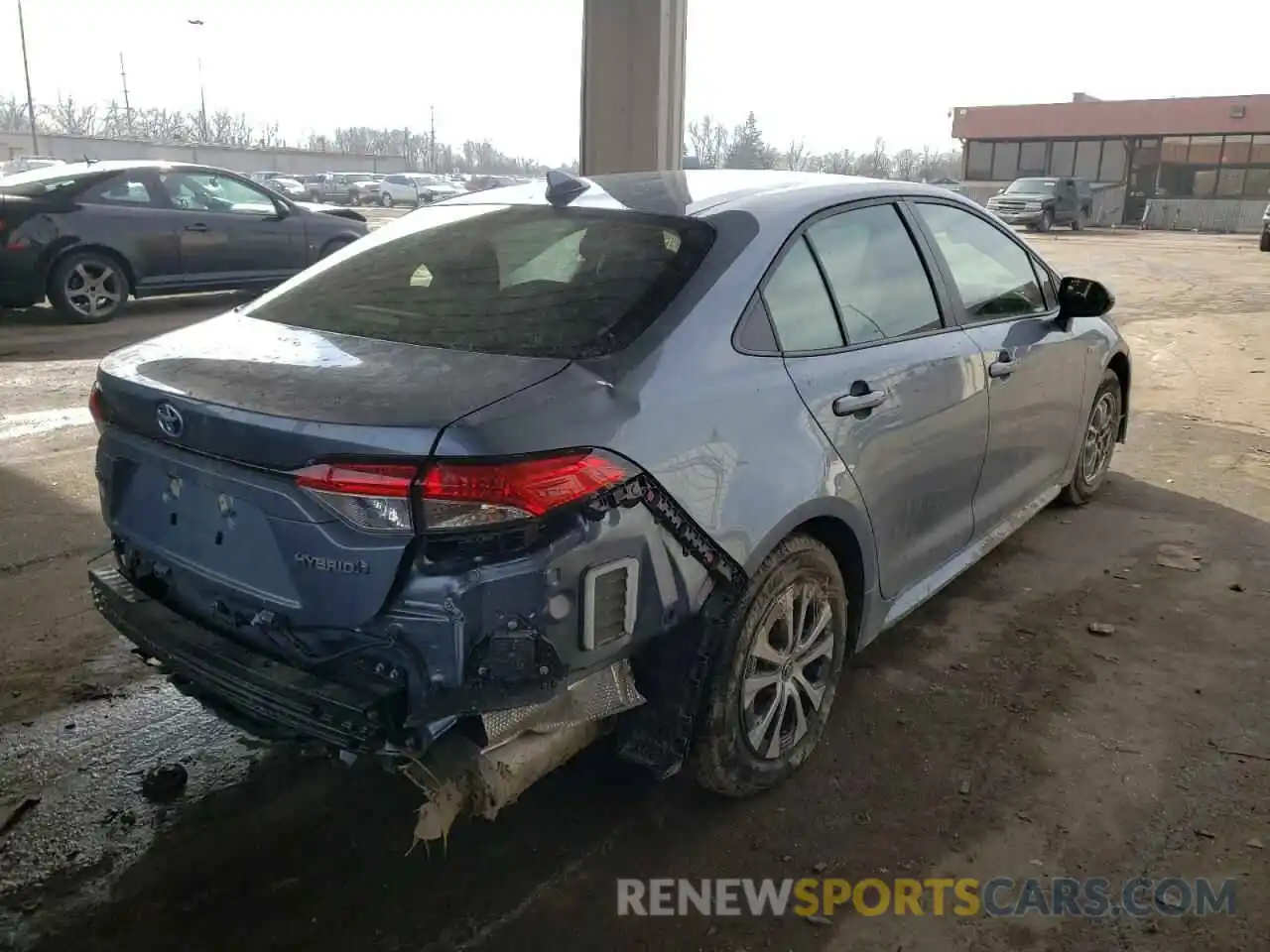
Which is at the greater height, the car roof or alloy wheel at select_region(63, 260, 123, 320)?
the car roof

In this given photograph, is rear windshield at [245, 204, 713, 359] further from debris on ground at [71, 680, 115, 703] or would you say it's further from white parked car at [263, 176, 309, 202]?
white parked car at [263, 176, 309, 202]

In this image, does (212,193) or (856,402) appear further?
(212,193)

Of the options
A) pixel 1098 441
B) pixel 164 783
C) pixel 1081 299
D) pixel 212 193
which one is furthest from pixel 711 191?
pixel 212 193

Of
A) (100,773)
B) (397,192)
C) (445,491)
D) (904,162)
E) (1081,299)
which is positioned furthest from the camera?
(904,162)

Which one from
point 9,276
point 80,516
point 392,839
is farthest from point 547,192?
point 9,276

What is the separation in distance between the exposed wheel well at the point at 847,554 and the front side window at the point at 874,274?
1.83 ft

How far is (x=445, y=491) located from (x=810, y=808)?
1.50 metres

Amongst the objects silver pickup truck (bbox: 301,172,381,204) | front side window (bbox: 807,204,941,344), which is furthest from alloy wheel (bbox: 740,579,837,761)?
silver pickup truck (bbox: 301,172,381,204)

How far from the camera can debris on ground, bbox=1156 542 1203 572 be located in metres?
4.64

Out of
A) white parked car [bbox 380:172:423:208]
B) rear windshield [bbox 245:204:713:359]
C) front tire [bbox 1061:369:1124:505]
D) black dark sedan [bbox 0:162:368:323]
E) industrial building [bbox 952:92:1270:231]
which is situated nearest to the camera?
rear windshield [bbox 245:204:713:359]

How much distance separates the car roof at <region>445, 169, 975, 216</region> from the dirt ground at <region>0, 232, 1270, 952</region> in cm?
165

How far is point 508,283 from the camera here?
2.84 m

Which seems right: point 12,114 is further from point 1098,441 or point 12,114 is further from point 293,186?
point 1098,441

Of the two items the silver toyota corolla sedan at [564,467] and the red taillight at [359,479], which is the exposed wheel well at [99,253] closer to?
the silver toyota corolla sedan at [564,467]
